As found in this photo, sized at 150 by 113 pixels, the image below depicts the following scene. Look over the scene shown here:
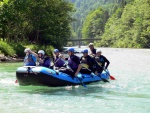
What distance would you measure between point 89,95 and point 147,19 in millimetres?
63644

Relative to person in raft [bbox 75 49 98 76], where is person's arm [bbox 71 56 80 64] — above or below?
above

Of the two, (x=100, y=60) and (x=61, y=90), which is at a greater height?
(x=100, y=60)

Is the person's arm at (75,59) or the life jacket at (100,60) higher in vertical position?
the person's arm at (75,59)

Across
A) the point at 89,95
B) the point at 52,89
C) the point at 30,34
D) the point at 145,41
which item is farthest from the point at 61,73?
the point at 145,41

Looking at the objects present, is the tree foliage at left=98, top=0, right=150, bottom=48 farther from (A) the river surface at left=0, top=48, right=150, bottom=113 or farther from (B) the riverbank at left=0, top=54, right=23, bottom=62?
(A) the river surface at left=0, top=48, right=150, bottom=113

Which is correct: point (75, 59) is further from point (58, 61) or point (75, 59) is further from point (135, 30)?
point (135, 30)

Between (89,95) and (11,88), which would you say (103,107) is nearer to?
(89,95)

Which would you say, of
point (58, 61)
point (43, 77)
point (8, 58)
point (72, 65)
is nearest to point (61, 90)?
point (43, 77)

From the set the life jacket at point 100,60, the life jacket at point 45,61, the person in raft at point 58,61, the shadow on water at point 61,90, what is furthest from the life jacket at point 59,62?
the life jacket at point 100,60

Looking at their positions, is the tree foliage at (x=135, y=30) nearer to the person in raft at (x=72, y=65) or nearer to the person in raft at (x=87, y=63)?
the person in raft at (x=87, y=63)

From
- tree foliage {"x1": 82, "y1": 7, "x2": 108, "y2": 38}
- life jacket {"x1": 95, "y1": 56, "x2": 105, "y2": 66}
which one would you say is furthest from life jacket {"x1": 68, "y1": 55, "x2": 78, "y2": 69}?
tree foliage {"x1": 82, "y1": 7, "x2": 108, "y2": 38}

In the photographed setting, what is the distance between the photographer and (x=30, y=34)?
4322cm

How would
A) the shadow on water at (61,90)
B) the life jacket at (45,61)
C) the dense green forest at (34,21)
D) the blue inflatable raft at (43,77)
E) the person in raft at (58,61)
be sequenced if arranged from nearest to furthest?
the shadow on water at (61,90)
the blue inflatable raft at (43,77)
the life jacket at (45,61)
the person in raft at (58,61)
the dense green forest at (34,21)

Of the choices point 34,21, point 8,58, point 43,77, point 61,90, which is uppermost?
point 34,21
